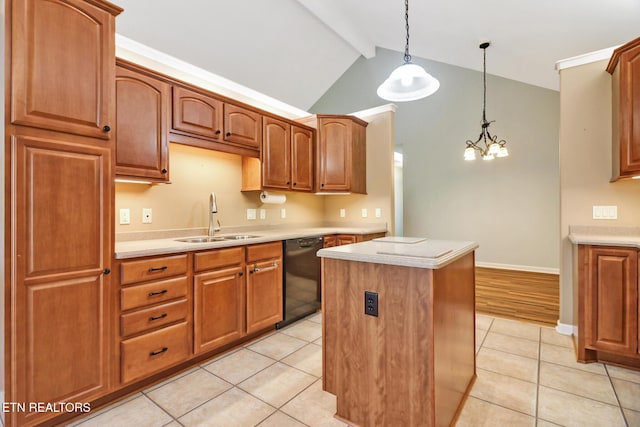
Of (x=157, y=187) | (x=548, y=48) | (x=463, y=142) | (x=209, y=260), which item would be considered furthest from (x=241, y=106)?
(x=463, y=142)

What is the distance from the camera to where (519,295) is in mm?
3916

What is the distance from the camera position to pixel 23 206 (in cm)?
144

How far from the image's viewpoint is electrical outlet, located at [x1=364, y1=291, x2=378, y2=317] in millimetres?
1477

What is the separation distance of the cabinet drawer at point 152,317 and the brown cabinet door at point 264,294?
0.59 m

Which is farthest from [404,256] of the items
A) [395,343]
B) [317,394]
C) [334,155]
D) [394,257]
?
[334,155]

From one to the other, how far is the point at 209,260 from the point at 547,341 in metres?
2.89

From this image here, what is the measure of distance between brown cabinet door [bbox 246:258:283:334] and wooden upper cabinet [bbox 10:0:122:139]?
4.85 ft

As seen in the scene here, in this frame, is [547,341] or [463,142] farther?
[463,142]

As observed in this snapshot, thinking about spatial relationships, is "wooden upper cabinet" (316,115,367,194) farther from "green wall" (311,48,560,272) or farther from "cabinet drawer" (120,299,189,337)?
"green wall" (311,48,560,272)

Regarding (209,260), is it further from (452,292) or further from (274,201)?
(452,292)

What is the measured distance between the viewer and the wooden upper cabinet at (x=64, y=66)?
1.43m

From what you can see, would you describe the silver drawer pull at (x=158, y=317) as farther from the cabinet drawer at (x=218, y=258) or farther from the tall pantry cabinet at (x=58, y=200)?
the cabinet drawer at (x=218, y=258)

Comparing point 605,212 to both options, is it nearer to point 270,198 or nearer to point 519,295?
point 519,295

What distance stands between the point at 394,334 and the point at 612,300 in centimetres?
181
